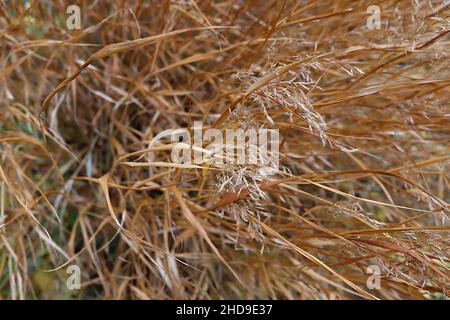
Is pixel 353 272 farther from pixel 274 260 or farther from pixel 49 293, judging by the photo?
pixel 49 293

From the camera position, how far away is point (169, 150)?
2.81ft

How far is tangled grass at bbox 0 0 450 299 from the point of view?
82cm

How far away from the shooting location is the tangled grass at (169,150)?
0.82 metres

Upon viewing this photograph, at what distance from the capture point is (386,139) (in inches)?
34.6

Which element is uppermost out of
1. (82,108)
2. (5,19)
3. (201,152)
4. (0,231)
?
(5,19)
